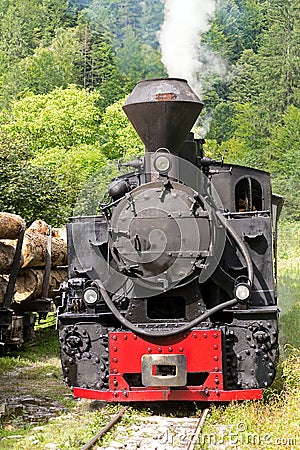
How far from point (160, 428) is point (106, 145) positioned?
26.8 m

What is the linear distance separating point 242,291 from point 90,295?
160 cm

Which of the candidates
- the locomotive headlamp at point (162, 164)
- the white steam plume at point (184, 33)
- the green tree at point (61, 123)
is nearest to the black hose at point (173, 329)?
the locomotive headlamp at point (162, 164)

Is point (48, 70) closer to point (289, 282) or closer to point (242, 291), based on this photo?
point (289, 282)

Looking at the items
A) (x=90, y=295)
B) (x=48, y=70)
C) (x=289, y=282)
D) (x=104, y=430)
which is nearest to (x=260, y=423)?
(x=104, y=430)

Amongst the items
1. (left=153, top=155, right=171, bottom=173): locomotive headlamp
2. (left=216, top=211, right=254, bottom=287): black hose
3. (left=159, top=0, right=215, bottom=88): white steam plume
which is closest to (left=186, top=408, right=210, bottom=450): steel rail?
(left=216, top=211, right=254, bottom=287): black hose

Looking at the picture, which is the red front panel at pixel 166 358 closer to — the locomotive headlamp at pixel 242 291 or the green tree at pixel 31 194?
the locomotive headlamp at pixel 242 291

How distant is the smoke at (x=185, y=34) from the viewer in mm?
10633

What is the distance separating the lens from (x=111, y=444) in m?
5.99

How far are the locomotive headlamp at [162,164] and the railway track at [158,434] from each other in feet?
8.15

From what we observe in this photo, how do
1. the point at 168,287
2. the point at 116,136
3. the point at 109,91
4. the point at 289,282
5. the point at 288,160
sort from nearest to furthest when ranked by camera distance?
the point at 168,287, the point at 289,282, the point at 116,136, the point at 109,91, the point at 288,160

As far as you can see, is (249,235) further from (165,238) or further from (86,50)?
(86,50)

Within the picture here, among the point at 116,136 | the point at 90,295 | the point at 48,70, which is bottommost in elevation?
the point at 90,295

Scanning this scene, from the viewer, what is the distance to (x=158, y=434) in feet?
20.7

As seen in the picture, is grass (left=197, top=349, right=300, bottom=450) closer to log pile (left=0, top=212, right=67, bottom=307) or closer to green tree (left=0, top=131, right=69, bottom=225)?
log pile (left=0, top=212, right=67, bottom=307)
